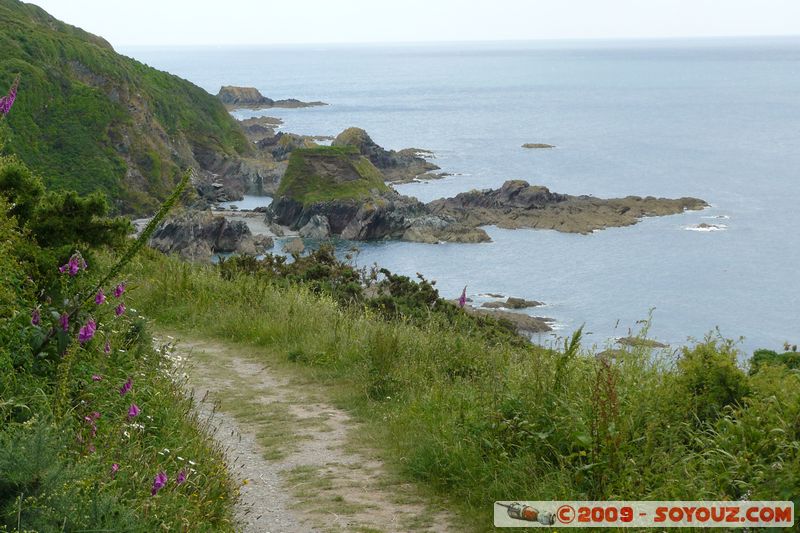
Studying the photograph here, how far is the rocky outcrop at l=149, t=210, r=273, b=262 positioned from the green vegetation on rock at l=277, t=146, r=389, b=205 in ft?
45.9

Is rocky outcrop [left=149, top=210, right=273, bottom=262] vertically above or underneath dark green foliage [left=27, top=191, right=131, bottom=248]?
underneath

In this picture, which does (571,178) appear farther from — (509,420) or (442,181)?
(509,420)

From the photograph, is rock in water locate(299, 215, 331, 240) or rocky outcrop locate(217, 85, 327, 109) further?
→ rocky outcrop locate(217, 85, 327, 109)

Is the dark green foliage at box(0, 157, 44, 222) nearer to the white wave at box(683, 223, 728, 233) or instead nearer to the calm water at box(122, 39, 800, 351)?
the calm water at box(122, 39, 800, 351)

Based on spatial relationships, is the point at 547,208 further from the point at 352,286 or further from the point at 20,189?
the point at 20,189

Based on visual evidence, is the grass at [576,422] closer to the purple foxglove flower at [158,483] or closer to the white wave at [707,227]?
the purple foxglove flower at [158,483]

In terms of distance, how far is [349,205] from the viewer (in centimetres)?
8481

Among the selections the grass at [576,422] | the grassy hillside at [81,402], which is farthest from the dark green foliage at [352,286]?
the grassy hillside at [81,402]

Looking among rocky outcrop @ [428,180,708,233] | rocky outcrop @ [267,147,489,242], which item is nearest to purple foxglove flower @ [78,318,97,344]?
rocky outcrop @ [267,147,489,242]

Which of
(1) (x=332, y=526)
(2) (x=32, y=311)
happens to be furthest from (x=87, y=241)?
(1) (x=332, y=526)

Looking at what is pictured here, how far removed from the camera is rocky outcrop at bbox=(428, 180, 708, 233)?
80000mm

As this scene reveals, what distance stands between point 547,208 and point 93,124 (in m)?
47.2

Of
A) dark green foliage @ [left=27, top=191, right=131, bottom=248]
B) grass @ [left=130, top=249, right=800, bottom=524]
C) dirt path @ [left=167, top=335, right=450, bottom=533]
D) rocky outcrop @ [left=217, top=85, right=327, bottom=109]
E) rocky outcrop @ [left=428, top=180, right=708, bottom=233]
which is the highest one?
rocky outcrop @ [left=217, top=85, right=327, bottom=109]

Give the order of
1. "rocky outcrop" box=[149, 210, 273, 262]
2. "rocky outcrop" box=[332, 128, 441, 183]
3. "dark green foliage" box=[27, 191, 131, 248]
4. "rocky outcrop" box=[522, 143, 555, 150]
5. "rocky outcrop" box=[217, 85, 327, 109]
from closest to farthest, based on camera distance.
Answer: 1. "dark green foliage" box=[27, 191, 131, 248]
2. "rocky outcrop" box=[149, 210, 273, 262]
3. "rocky outcrop" box=[332, 128, 441, 183]
4. "rocky outcrop" box=[522, 143, 555, 150]
5. "rocky outcrop" box=[217, 85, 327, 109]
